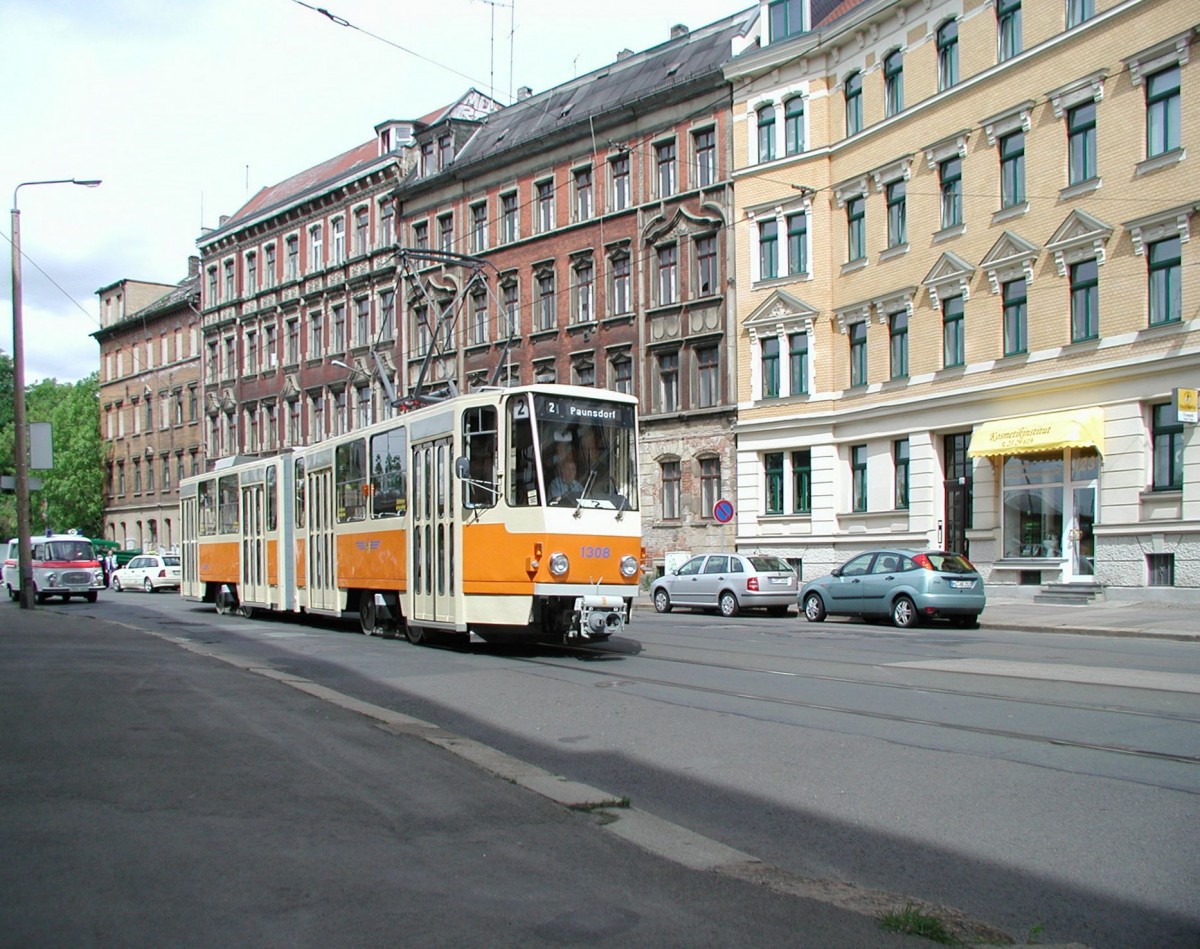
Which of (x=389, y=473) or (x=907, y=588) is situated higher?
(x=389, y=473)

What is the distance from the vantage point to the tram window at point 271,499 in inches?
966

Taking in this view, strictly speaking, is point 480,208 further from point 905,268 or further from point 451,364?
point 905,268

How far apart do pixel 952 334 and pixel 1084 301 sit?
4.24 metres

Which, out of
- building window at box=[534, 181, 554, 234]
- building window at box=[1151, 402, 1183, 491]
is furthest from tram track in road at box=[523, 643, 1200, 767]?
building window at box=[534, 181, 554, 234]

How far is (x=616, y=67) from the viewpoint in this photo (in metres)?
43.3

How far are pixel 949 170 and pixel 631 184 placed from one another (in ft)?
41.2

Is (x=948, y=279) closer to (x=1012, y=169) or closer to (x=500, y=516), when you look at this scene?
(x=1012, y=169)

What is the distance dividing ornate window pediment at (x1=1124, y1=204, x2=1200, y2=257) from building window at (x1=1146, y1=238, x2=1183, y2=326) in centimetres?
16

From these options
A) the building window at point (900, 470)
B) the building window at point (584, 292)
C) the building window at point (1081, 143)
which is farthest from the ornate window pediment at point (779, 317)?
the building window at point (1081, 143)

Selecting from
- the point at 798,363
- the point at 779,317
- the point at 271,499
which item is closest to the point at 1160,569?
the point at 798,363

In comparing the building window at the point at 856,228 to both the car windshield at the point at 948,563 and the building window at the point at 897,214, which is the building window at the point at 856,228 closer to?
the building window at the point at 897,214

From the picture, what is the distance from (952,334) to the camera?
99.5 feet

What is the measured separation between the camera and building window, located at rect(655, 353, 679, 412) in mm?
38719

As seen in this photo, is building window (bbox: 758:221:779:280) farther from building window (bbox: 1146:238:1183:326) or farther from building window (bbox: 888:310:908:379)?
building window (bbox: 1146:238:1183:326)
